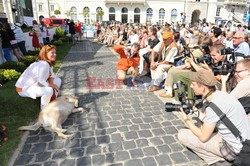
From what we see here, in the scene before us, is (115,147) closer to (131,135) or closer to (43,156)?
(131,135)

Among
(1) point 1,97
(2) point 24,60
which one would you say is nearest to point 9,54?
(2) point 24,60

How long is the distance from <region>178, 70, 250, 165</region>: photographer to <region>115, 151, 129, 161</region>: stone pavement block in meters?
1.05

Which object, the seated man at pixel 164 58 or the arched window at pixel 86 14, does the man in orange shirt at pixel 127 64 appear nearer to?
the seated man at pixel 164 58

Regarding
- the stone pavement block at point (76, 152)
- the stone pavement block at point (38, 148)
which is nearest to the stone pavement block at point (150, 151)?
the stone pavement block at point (76, 152)

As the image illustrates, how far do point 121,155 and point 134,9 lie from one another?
67.3 metres

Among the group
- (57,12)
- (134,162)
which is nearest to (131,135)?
(134,162)

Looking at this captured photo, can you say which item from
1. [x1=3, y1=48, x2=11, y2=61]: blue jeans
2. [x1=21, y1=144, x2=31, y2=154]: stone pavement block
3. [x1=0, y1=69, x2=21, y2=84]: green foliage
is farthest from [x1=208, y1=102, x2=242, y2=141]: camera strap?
[x1=3, y1=48, x2=11, y2=61]: blue jeans

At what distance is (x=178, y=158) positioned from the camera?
3.24m

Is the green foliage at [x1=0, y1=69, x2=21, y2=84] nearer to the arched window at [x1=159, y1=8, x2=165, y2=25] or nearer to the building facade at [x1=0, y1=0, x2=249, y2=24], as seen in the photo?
the building facade at [x1=0, y1=0, x2=249, y2=24]

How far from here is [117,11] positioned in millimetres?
64250

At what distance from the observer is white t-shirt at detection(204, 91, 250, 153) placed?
8.16ft

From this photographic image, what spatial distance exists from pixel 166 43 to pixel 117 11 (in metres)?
62.5

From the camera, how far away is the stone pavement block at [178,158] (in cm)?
318

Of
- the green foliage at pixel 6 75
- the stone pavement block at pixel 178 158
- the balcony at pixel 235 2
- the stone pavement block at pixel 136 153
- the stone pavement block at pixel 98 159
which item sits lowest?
the stone pavement block at pixel 178 158
